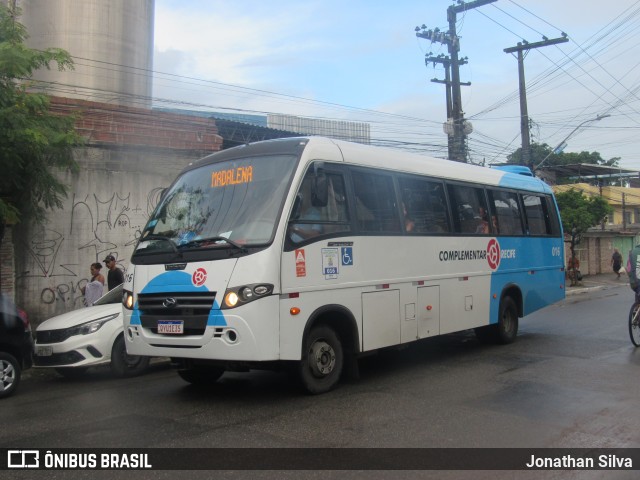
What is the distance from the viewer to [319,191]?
6.71 metres

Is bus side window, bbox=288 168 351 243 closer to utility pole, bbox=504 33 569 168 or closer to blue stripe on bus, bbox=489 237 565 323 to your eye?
blue stripe on bus, bbox=489 237 565 323

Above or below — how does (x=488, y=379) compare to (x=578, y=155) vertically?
below

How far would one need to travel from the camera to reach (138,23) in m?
25.8

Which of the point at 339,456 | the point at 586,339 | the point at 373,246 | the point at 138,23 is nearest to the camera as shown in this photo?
the point at 339,456

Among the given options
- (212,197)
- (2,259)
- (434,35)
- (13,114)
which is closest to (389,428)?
(212,197)

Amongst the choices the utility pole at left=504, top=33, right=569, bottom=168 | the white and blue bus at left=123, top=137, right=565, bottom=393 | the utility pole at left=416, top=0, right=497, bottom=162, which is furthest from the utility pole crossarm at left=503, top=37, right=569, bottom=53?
the white and blue bus at left=123, top=137, right=565, bottom=393

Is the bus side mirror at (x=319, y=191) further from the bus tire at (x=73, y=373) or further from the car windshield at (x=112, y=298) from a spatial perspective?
the bus tire at (x=73, y=373)

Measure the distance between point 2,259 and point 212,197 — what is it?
7.57 meters

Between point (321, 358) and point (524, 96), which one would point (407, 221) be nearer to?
point (321, 358)

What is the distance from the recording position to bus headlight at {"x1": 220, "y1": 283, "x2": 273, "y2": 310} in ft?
19.9

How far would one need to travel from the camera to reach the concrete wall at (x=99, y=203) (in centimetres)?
1309

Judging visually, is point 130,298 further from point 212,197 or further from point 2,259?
point 2,259

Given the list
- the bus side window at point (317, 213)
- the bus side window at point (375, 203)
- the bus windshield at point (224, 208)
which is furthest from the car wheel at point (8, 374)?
the bus side window at point (375, 203)

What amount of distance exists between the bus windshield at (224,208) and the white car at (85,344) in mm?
2100
